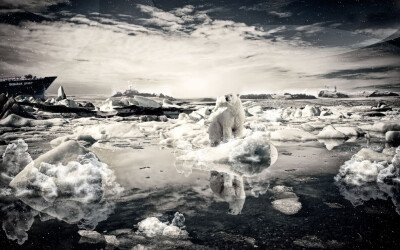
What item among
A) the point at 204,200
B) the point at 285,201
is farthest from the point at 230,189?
the point at 285,201

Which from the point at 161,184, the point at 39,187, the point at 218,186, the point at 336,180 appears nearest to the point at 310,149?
the point at 336,180

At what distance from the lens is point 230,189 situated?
299cm

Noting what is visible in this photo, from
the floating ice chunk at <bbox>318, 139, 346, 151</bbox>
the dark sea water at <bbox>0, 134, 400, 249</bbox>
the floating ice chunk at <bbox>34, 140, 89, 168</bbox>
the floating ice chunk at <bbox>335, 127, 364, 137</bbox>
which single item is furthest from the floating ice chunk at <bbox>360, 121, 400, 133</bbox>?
Answer: the floating ice chunk at <bbox>34, 140, 89, 168</bbox>

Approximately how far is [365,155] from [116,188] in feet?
11.1

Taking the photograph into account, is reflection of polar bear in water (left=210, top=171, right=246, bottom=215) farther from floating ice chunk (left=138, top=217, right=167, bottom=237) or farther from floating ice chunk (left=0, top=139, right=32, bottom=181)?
floating ice chunk (left=0, top=139, right=32, bottom=181)

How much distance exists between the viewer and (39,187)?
2908mm

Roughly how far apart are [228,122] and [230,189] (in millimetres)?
2372

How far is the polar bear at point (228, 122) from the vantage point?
5.21 m

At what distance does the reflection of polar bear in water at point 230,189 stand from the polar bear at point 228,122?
1.56m

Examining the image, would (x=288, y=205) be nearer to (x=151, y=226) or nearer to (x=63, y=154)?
(x=151, y=226)

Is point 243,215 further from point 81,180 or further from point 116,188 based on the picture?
point 81,180

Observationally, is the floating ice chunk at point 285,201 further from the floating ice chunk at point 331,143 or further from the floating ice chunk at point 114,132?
the floating ice chunk at point 114,132

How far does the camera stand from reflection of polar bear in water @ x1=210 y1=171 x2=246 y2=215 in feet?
8.15

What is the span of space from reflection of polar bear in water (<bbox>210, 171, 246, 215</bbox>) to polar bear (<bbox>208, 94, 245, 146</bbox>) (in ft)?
5.13
